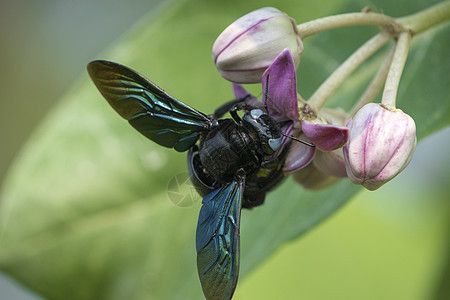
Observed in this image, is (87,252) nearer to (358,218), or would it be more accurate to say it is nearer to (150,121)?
(150,121)

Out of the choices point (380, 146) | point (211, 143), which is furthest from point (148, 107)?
point (380, 146)

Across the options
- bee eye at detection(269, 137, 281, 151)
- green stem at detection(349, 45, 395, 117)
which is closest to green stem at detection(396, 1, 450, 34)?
green stem at detection(349, 45, 395, 117)

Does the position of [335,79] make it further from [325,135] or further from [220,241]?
[220,241]

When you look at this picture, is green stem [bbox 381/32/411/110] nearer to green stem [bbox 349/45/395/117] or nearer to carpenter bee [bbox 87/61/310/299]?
green stem [bbox 349/45/395/117]

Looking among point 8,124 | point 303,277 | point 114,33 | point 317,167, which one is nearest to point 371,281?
point 303,277

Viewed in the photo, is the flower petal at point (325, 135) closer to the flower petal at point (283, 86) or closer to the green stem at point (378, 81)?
the flower petal at point (283, 86)
